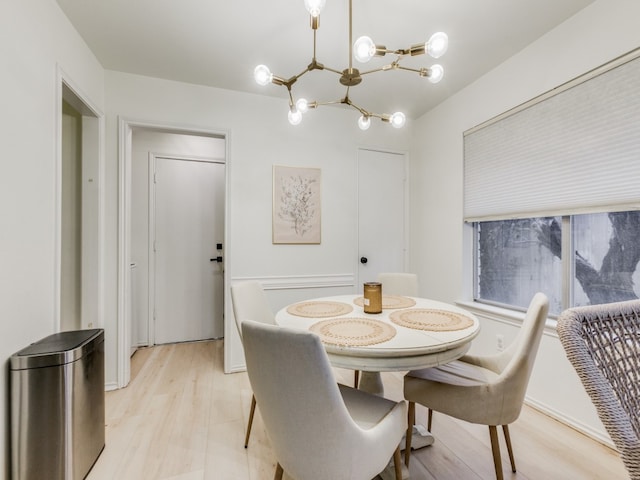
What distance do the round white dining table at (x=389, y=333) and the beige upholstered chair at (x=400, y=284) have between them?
479 millimetres

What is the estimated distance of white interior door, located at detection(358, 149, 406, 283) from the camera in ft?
10.5

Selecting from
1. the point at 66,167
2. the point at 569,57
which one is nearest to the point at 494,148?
the point at 569,57

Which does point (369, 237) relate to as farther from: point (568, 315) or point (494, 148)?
point (568, 315)

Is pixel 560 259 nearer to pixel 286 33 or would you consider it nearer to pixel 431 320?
pixel 431 320

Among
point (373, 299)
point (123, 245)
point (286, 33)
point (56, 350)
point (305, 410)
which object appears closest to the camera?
point (305, 410)

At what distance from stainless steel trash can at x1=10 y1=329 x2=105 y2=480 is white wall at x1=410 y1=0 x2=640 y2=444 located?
2.71 metres

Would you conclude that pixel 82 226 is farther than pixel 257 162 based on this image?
No

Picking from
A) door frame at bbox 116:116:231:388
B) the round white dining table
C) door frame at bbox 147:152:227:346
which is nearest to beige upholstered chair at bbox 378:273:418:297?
the round white dining table

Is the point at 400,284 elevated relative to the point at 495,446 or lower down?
elevated

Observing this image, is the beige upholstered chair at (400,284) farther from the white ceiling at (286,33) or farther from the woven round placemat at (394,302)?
the white ceiling at (286,33)

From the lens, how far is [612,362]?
0.66 metres

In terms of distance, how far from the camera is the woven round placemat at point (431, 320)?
4.53 feet

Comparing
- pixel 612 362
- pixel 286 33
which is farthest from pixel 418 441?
pixel 286 33

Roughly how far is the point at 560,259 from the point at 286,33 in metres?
2.40
